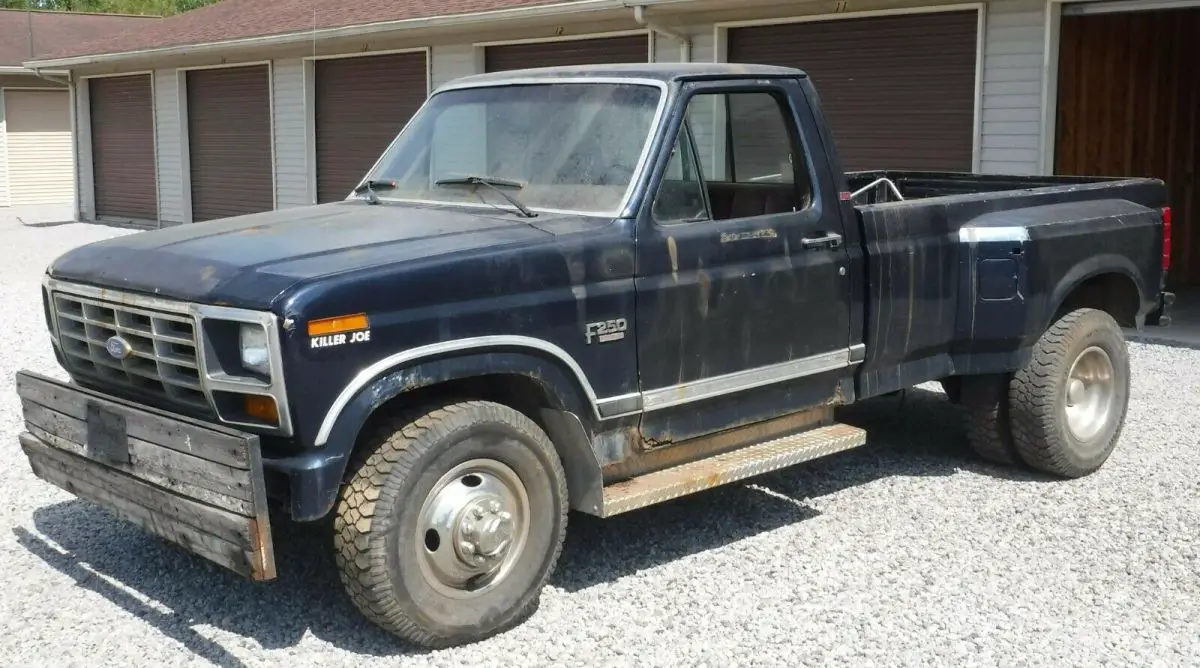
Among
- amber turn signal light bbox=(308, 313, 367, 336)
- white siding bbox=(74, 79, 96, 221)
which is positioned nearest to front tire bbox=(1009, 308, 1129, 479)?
amber turn signal light bbox=(308, 313, 367, 336)

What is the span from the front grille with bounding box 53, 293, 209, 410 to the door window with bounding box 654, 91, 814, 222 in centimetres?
226

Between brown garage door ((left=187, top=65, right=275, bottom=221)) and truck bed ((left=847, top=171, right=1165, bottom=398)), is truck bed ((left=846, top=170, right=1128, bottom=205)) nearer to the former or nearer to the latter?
truck bed ((left=847, top=171, right=1165, bottom=398))

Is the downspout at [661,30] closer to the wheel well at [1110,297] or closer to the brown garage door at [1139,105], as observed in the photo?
the brown garage door at [1139,105]

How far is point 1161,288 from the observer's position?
7250 millimetres

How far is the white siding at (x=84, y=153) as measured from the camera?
26062mm

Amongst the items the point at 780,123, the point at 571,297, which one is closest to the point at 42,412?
the point at 571,297

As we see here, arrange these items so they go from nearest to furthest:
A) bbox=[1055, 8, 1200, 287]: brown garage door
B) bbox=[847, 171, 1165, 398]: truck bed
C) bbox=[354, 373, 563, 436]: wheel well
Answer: bbox=[354, 373, 563, 436]: wheel well
bbox=[847, 171, 1165, 398]: truck bed
bbox=[1055, 8, 1200, 287]: brown garage door

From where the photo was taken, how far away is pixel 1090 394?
7066 mm

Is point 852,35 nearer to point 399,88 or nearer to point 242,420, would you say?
point 399,88

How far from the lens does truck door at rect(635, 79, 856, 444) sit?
519 cm

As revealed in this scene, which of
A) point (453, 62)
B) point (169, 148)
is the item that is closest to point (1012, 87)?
point (453, 62)

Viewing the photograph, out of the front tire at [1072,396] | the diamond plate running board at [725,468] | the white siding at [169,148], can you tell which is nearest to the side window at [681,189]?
the diamond plate running board at [725,468]

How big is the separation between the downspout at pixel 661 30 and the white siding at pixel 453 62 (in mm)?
3324

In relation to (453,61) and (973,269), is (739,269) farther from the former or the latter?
(453,61)
